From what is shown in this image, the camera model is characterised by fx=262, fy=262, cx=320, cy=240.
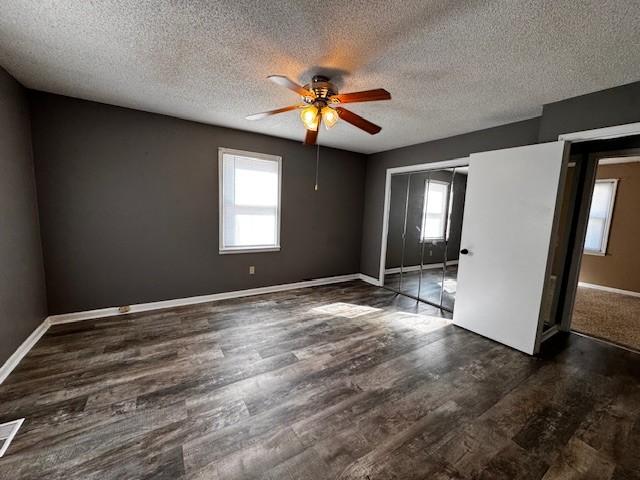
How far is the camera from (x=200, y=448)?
1507 millimetres

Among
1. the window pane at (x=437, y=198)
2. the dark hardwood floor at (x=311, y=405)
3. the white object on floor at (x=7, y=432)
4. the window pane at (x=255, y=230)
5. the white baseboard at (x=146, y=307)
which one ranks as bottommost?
the white object on floor at (x=7, y=432)

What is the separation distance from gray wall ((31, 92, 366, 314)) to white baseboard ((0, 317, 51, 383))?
0.81 ft

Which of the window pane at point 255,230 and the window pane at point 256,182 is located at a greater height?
the window pane at point 256,182

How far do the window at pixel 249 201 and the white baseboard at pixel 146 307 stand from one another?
0.67 metres

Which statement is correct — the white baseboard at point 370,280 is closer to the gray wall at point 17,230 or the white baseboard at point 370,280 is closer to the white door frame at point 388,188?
the white door frame at point 388,188

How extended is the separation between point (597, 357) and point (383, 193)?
11.1 ft

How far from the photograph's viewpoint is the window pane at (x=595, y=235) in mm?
4867

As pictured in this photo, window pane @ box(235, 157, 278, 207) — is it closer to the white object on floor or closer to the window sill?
the window sill

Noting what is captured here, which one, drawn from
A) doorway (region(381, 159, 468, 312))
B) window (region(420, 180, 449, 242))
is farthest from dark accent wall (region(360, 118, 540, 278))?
window (region(420, 180, 449, 242))

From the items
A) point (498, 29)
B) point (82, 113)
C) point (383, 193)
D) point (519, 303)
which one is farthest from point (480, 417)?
point (82, 113)

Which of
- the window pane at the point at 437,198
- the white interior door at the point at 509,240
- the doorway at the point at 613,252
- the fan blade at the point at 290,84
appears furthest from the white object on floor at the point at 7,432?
the window pane at the point at 437,198

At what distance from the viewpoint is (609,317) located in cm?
357

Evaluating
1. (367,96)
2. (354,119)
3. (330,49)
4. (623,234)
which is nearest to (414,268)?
(623,234)

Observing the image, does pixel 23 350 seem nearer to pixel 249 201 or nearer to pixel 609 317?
pixel 249 201
